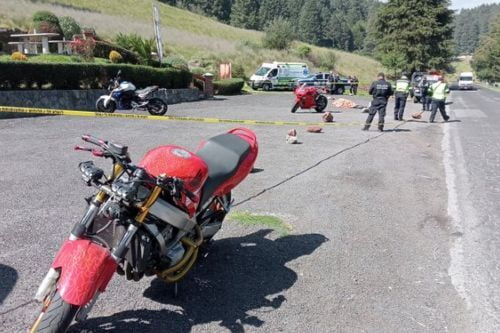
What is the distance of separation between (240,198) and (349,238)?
6.34 ft

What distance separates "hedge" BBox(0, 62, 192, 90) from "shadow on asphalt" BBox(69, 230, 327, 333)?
43.2 feet

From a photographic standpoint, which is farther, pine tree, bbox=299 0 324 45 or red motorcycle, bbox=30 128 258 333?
pine tree, bbox=299 0 324 45

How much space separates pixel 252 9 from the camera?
136 metres

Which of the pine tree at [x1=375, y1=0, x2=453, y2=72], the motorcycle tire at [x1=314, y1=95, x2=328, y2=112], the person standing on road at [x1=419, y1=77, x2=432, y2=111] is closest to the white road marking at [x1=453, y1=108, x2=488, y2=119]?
the person standing on road at [x1=419, y1=77, x2=432, y2=111]

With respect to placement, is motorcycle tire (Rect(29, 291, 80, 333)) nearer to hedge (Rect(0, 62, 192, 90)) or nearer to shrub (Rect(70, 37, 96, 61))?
hedge (Rect(0, 62, 192, 90))

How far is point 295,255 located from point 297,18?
157898 mm

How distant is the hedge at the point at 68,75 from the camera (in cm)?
1565

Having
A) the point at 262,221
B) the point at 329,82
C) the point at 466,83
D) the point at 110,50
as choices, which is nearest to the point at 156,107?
the point at 110,50

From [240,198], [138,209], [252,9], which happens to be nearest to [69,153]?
[240,198]

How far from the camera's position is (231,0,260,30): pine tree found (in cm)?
13150

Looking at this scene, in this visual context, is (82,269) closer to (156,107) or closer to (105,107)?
(105,107)

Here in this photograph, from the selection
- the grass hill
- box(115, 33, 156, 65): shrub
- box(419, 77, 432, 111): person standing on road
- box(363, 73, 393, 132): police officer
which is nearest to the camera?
box(363, 73, 393, 132): police officer

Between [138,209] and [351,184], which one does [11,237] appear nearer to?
[138,209]

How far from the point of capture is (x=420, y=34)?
197 feet
